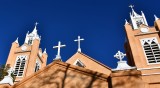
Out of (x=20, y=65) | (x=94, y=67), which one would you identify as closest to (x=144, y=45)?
(x=94, y=67)

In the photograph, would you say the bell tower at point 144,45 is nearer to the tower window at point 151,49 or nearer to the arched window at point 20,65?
the tower window at point 151,49

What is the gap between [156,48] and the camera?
19.9 metres

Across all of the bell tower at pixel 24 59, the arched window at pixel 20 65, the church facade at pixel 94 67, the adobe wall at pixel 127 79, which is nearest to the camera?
the adobe wall at pixel 127 79

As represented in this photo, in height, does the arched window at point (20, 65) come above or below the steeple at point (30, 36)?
below

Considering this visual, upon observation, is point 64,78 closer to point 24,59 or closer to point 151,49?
point 151,49

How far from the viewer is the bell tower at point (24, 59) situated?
23.8 m

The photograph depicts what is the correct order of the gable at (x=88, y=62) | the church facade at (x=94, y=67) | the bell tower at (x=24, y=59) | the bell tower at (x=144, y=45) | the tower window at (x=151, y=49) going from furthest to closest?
the bell tower at (x=24, y=59) → the gable at (x=88, y=62) → the tower window at (x=151, y=49) → the bell tower at (x=144, y=45) → the church facade at (x=94, y=67)

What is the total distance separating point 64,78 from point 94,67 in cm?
1132

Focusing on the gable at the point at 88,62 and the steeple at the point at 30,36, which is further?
the steeple at the point at 30,36

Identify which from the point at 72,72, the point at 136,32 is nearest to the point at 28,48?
the point at 136,32

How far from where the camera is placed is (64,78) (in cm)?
962

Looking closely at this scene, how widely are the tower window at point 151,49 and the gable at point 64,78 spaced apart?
10.9 m

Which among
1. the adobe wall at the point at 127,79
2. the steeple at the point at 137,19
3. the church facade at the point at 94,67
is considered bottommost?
the adobe wall at the point at 127,79

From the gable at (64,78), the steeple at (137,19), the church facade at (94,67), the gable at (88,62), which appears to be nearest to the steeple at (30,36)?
the church facade at (94,67)
